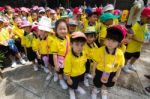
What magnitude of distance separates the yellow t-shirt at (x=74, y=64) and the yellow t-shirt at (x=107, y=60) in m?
0.25

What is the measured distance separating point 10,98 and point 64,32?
1.59 m

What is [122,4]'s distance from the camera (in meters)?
12.1

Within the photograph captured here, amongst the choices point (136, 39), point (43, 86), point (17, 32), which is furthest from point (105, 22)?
point (17, 32)

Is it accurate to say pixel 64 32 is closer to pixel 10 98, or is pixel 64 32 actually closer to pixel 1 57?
pixel 10 98

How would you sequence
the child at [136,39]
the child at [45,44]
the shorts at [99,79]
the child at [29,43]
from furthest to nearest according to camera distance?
the child at [29,43]
the child at [136,39]
the child at [45,44]
the shorts at [99,79]

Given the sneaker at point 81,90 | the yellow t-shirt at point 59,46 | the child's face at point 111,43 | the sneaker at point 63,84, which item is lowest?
the sneaker at point 81,90

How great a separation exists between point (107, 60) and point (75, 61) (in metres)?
0.51

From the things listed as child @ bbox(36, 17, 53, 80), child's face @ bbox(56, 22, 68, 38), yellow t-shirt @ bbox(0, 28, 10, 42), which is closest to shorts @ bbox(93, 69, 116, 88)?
child's face @ bbox(56, 22, 68, 38)

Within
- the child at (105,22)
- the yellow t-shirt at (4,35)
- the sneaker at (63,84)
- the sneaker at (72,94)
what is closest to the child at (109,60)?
the sneaker at (72,94)

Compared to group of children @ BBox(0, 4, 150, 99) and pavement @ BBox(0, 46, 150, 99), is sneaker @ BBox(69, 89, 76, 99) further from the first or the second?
pavement @ BBox(0, 46, 150, 99)

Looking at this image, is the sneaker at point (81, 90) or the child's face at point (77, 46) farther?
the sneaker at point (81, 90)

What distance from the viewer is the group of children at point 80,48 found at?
2.89 meters

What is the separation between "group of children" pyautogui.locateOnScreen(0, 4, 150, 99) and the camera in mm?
2894

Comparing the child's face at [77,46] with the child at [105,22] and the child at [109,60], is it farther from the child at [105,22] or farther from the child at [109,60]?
the child at [105,22]
